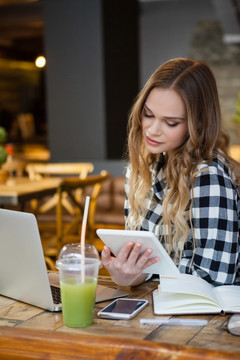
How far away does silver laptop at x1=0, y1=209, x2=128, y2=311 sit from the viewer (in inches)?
52.3

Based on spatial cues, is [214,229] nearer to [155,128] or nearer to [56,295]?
[155,128]

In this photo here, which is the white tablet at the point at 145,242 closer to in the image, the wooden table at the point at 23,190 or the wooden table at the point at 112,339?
the wooden table at the point at 112,339

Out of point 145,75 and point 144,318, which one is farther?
point 145,75

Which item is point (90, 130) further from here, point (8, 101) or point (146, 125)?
point (8, 101)

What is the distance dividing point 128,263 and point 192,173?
0.40 metres

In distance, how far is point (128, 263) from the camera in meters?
1.45

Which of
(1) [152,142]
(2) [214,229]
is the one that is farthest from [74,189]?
(2) [214,229]

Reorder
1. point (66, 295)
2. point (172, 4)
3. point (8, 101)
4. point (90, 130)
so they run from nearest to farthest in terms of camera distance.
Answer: point (66, 295), point (90, 130), point (172, 4), point (8, 101)

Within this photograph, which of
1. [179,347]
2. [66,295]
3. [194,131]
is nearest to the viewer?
[179,347]

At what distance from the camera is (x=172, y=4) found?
29.2 ft

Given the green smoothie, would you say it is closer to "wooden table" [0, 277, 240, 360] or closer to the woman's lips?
"wooden table" [0, 277, 240, 360]

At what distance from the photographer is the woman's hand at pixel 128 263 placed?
4.58 feet

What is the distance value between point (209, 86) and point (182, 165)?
25cm

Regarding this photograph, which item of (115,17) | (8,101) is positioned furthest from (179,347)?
(8,101)
